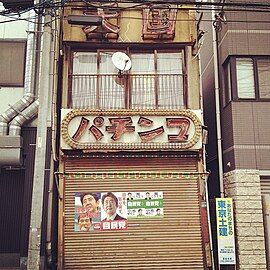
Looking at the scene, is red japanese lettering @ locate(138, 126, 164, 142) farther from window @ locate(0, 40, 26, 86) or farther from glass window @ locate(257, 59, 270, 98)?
window @ locate(0, 40, 26, 86)

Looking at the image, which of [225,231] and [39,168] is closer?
[39,168]

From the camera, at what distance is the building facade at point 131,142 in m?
11.9

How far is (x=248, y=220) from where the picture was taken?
11.8 m

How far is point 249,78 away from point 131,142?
4.42 m

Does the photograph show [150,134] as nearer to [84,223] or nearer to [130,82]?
[130,82]

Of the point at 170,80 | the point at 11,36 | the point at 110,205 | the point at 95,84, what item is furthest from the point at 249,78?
the point at 11,36

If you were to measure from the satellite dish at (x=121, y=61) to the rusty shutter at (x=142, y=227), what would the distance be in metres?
3.00

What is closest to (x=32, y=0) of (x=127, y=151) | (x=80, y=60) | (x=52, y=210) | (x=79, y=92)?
(x=80, y=60)

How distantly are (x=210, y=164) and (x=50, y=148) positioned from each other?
6.47 metres

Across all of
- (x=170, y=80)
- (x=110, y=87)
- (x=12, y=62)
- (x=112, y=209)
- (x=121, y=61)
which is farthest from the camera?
(x=12, y=62)

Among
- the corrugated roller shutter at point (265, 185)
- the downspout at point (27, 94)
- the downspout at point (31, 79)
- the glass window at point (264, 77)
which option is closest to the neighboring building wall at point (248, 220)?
the corrugated roller shutter at point (265, 185)

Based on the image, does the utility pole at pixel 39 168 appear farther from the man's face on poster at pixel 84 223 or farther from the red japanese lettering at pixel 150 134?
the red japanese lettering at pixel 150 134

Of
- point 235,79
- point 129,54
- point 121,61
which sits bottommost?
point 235,79

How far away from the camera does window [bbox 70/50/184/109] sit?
1305 cm
